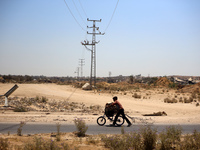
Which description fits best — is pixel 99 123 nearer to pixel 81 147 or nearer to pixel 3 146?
pixel 81 147

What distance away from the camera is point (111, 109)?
13062 millimetres

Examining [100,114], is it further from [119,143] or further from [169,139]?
[119,143]

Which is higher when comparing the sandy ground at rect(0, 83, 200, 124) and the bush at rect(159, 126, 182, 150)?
the bush at rect(159, 126, 182, 150)

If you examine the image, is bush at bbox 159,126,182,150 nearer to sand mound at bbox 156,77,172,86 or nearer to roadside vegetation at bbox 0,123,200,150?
roadside vegetation at bbox 0,123,200,150

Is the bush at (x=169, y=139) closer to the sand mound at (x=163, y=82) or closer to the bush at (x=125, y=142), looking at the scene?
the bush at (x=125, y=142)

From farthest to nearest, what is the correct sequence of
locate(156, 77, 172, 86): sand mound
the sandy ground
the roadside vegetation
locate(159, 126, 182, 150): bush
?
locate(156, 77, 172, 86): sand mound
the sandy ground
locate(159, 126, 182, 150): bush
the roadside vegetation

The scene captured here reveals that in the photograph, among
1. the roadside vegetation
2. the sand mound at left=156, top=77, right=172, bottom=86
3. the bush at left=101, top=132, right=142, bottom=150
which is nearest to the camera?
the roadside vegetation

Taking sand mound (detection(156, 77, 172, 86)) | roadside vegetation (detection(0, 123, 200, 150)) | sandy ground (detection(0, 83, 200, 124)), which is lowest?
sandy ground (detection(0, 83, 200, 124))

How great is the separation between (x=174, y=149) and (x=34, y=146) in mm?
5045

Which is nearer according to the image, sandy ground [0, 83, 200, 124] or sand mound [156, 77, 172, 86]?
sandy ground [0, 83, 200, 124]

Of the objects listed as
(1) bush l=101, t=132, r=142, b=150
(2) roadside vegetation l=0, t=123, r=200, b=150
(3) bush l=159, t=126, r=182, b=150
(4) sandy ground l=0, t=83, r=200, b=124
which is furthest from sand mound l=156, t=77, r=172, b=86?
(1) bush l=101, t=132, r=142, b=150

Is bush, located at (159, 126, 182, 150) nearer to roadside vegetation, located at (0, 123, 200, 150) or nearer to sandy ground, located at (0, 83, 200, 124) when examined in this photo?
roadside vegetation, located at (0, 123, 200, 150)

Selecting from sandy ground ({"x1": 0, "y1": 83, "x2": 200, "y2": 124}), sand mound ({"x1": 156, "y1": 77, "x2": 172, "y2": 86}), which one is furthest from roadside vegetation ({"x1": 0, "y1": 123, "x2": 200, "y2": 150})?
sand mound ({"x1": 156, "y1": 77, "x2": 172, "y2": 86})

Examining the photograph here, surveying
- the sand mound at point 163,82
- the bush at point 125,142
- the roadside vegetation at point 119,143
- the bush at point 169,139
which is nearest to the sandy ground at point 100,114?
the roadside vegetation at point 119,143
